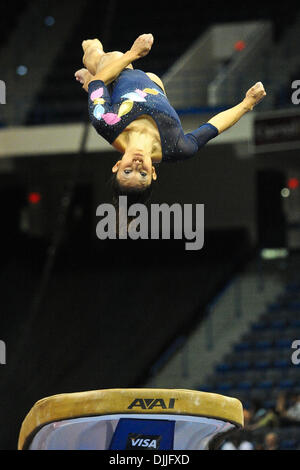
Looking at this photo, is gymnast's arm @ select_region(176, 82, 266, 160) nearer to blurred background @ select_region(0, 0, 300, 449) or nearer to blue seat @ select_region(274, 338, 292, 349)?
blurred background @ select_region(0, 0, 300, 449)

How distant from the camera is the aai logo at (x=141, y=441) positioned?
18.2ft

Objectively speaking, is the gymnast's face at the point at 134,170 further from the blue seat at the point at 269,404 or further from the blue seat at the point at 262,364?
the blue seat at the point at 262,364

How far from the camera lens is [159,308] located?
15.2 m

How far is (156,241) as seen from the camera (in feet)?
52.5

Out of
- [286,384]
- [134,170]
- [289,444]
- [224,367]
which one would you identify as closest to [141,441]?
[134,170]

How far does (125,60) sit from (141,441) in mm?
2105

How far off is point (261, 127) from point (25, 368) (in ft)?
14.9

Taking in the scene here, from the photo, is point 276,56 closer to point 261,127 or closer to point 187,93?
point 187,93

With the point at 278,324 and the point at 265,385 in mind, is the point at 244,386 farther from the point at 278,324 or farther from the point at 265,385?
the point at 278,324

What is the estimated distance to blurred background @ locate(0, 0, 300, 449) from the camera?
13734 millimetres

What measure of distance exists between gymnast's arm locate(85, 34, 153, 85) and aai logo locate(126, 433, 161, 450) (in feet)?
Result: 6.45

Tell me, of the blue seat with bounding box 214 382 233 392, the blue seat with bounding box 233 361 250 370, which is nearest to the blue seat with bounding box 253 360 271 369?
the blue seat with bounding box 233 361 250 370

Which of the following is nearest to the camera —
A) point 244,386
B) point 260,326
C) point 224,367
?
point 244,386
